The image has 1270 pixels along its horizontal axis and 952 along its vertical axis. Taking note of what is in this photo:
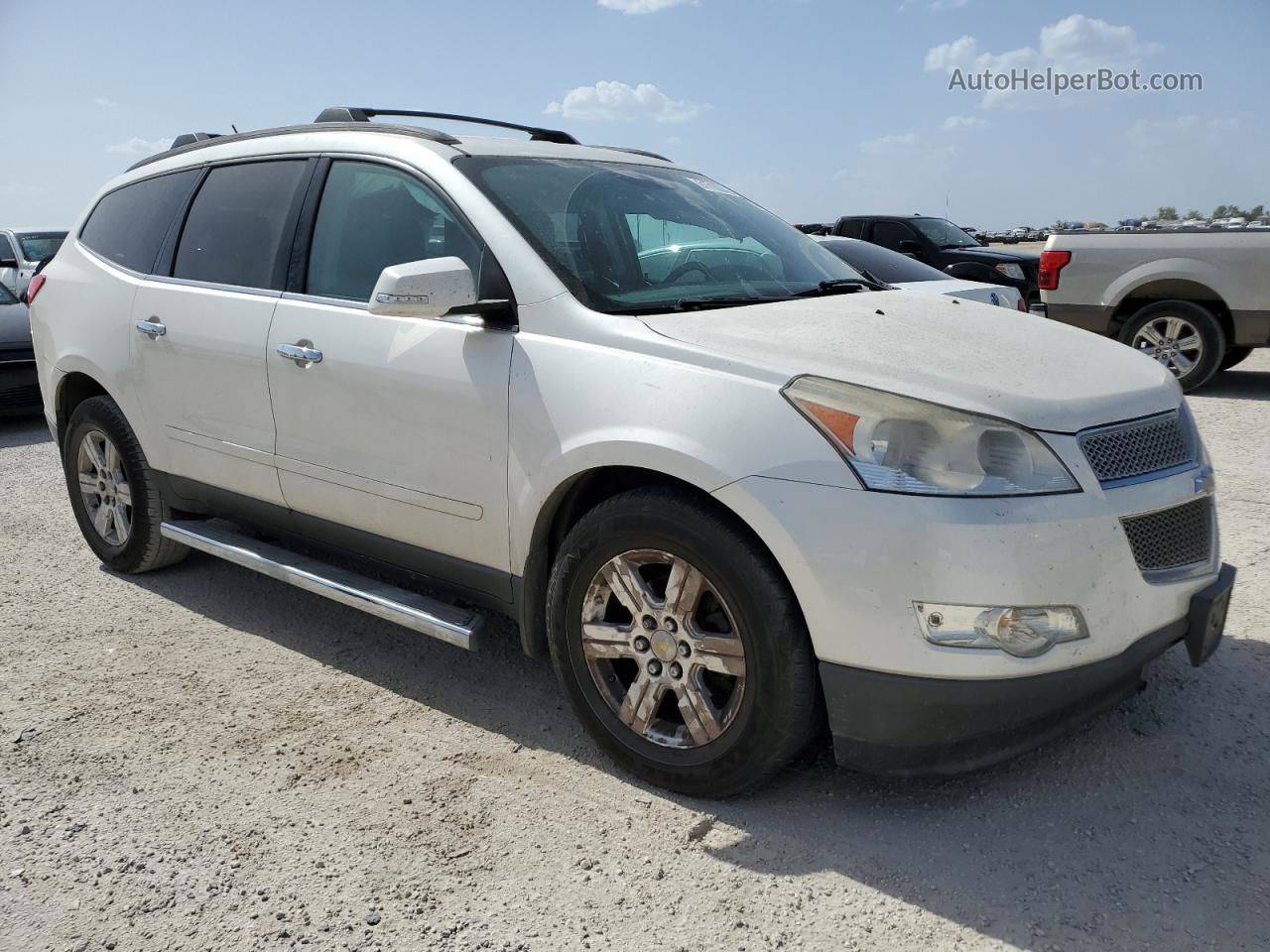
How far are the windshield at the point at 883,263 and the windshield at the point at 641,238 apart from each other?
15.1 feet

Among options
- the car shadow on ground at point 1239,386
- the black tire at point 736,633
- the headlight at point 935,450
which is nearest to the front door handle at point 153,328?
the black tire at point 736,633

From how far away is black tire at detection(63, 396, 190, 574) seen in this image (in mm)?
4539

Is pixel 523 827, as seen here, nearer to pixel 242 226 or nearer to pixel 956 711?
pixel 956 711

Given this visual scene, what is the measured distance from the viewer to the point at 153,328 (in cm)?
418

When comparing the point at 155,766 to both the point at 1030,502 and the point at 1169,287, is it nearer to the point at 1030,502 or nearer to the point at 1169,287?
the point at 1030,502

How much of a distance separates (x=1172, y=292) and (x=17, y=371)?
1017cm

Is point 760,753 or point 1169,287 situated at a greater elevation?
point 1169,287

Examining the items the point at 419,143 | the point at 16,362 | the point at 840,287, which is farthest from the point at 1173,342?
the point at 16,362

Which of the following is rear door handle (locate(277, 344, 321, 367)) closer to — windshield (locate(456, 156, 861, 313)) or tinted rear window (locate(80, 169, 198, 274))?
windshield (locate(456, 156, 861, 313))

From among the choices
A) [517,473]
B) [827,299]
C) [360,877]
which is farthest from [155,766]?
[827,299]

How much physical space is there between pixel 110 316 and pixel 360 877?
2940 millimetres

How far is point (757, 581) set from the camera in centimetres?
257

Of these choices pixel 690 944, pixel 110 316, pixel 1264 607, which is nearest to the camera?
pixel 690 944

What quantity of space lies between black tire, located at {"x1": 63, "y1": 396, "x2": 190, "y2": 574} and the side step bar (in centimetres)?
16
